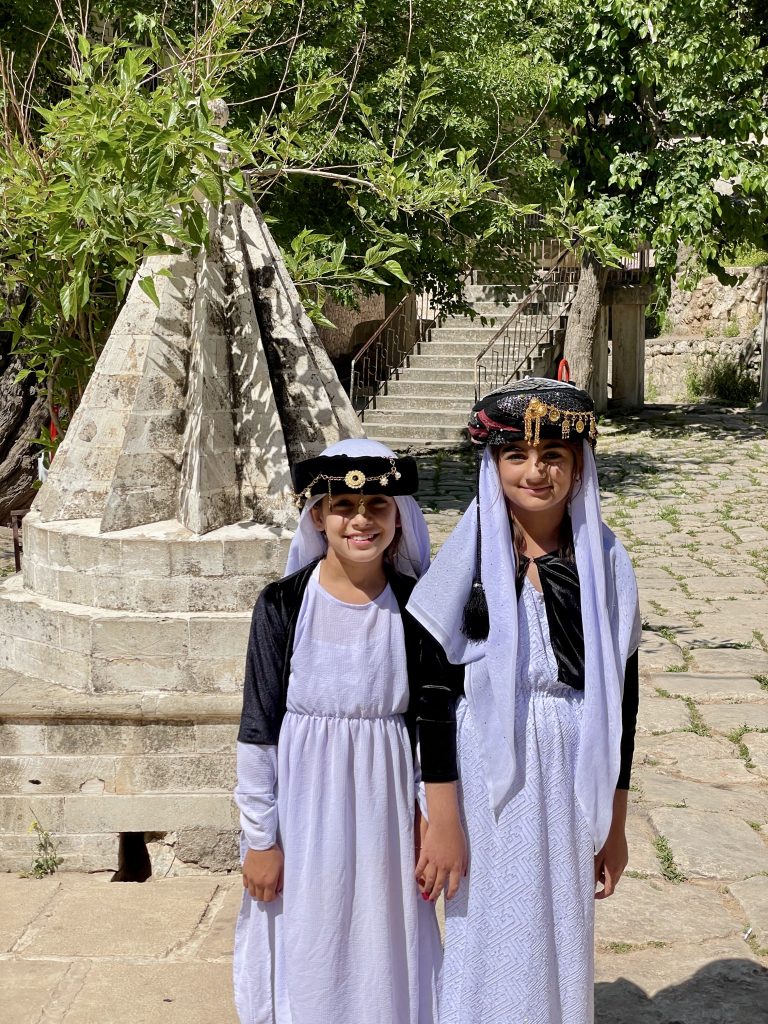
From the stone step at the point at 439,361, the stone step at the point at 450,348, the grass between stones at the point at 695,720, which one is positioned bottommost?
the grass between stones at the point at 695,720

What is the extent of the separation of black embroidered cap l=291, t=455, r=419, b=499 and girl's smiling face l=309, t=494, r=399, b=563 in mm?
26

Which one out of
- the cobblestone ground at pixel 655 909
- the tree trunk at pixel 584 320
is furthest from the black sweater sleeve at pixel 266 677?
the tree trunk at pixel 584 320

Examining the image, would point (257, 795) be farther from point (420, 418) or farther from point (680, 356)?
point (680, 356)

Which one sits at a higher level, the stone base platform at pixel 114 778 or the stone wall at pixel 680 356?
the stone wall at pixel 680 356

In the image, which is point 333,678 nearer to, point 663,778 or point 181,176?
point 181,176

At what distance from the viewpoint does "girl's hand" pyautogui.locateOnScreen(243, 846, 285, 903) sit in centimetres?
269

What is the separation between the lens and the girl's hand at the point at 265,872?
2.69 m

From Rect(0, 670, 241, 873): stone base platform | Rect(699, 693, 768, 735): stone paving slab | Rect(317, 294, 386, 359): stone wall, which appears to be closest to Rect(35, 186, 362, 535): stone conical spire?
Rect(0, 670, 241, 873): stone base platform

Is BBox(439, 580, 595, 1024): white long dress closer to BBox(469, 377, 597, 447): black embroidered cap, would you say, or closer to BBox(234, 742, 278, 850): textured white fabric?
BBox(469, 377, 597, 447): black embroidered cap

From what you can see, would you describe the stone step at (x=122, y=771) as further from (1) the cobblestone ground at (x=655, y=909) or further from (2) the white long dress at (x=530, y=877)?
(2) the white long dress at (x=530, y=877)

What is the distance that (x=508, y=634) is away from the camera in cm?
250

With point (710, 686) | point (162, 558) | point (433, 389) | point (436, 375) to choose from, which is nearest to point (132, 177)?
point (162, 558)

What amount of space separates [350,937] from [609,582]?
3.25ft

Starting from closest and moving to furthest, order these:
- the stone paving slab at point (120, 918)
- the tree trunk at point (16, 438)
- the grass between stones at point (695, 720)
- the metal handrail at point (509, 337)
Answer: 1. the stone paving slab at point (120, 918)
2. the grass between stones at point (695, 720)
3. the tree trunk at point (16, 438)
4. the metal handrail at point (509, 337)
